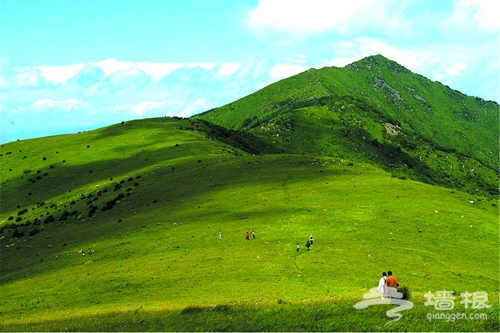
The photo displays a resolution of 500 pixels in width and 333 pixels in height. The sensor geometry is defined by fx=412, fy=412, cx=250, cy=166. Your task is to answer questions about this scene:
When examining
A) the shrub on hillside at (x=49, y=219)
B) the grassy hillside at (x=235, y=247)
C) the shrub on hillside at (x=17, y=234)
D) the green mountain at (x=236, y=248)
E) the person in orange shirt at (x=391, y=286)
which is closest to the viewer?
the person in orange shirt at (x=391, y=286)

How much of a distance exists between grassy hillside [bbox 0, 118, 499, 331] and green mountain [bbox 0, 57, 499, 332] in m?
0.20

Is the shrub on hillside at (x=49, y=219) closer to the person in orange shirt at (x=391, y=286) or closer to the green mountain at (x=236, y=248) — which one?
the green mountain at (x=236, y=248)

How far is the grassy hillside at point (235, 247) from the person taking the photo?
27500 mm

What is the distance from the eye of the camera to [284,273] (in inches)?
1545

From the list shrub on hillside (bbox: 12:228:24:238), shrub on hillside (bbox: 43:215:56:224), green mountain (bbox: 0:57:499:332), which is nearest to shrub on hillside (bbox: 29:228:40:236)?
green mountain (bbox: 0:57:499:332)

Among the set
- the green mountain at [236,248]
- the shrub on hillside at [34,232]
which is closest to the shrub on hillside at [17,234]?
the green mountain at [236,248]

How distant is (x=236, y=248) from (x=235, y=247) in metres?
0.49

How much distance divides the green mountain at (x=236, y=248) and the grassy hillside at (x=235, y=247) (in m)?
0.20

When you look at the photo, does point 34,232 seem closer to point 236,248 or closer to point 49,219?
point 49,219

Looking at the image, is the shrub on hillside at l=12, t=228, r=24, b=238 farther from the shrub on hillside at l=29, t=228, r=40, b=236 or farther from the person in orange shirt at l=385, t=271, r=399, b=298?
the person in orange shirt at l=385, t=271, r=399, b=298

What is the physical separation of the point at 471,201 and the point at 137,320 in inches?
2298

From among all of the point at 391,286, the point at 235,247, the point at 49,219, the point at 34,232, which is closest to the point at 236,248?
the point at 235,247

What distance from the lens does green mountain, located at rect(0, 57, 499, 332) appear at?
2717 centimetres

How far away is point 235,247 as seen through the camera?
48.9m
